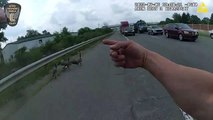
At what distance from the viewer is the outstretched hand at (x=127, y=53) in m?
2.27

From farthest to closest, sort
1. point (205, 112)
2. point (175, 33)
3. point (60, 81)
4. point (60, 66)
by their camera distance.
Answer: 1. point (175, 33)
2. point (60, 66)
3. point (60, 81)
4. point (205, 112)

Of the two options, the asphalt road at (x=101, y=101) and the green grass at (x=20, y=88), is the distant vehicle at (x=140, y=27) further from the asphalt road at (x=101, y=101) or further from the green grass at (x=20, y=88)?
the green grass at (x=20, y=88)

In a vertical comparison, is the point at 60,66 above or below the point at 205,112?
below

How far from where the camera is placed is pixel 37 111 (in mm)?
8141

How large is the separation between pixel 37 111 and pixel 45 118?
27.4 inches

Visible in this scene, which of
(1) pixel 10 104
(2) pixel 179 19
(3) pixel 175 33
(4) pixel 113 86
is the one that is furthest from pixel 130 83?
(2) pixel 179 19

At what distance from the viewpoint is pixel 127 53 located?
232cm

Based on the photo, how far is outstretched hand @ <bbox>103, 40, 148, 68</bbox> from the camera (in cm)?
227

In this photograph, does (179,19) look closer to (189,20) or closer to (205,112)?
(189,20)

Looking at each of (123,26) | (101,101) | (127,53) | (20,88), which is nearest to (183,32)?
(20,88)

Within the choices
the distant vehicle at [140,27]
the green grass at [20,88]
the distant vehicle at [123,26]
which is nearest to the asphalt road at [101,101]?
the green grass at [20,88]

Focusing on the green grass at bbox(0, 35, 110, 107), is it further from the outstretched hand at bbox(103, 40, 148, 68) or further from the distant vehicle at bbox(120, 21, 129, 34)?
the distant vehicle at bbox(120, 21, 129, 34)

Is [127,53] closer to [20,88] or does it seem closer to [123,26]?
[20,88]

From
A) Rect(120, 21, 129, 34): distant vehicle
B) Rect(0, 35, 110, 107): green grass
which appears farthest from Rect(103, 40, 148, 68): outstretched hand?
Rect(120, 21, 129, 34): distant vehicle
